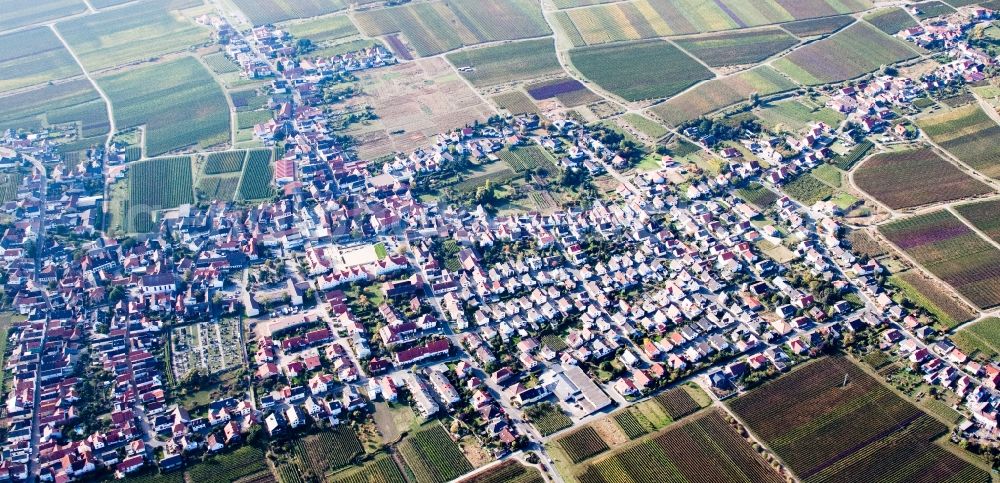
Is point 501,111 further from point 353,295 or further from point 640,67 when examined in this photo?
point 353,295

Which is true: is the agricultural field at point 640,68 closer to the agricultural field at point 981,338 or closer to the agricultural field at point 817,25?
the agricultural field at point 817,25

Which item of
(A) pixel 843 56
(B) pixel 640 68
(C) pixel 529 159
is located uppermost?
(B) pixel 640 68

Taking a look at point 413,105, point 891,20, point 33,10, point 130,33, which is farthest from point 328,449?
point 33,10

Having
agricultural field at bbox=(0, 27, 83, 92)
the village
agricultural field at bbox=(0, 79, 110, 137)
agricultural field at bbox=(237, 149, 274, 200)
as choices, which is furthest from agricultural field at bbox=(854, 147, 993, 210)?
agricultural field at bbox=(0, 27, 83, 92)

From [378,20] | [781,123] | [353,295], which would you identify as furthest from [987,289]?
[378,20]

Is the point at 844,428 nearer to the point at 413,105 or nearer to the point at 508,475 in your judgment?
the point at 508,475

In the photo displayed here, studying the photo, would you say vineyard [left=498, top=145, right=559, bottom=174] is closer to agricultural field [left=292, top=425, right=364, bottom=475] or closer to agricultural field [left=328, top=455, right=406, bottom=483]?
agricultural field [left=292, top=425, right=364, bottom=475]
